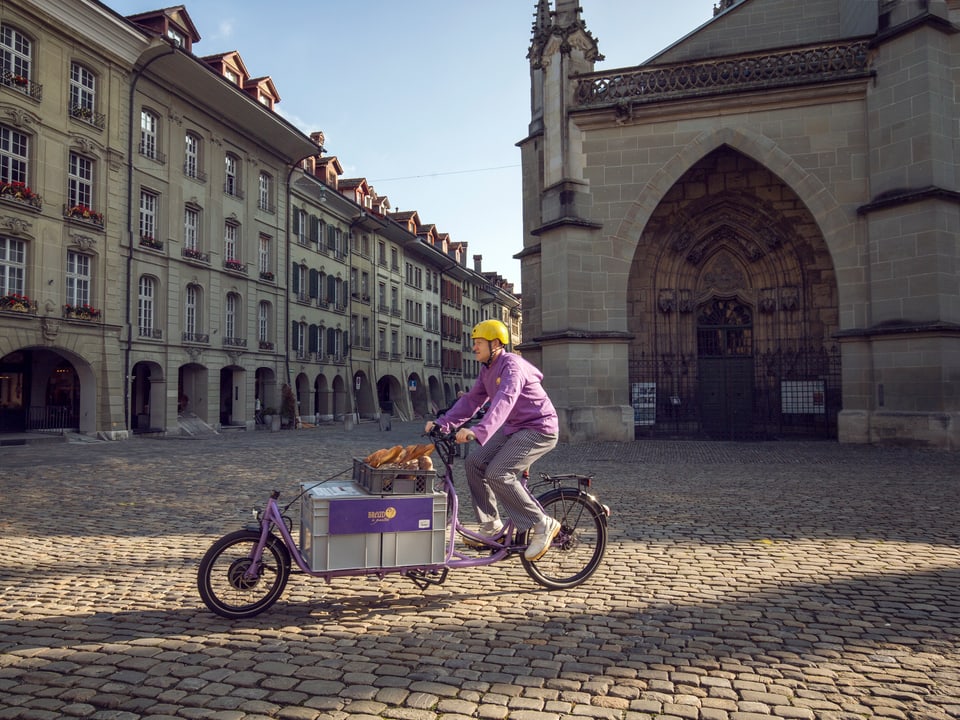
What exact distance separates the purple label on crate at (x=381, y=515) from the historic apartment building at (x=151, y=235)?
20.2m

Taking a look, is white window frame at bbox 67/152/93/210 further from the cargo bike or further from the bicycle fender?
the bicycle fender

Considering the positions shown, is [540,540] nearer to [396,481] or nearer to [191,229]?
[396,481]

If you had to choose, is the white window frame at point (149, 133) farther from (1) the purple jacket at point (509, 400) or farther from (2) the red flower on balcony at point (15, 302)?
(1) the purple jacket at point (509, 400)

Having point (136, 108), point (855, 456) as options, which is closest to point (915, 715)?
point (855, 456)

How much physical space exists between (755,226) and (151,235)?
20.0m

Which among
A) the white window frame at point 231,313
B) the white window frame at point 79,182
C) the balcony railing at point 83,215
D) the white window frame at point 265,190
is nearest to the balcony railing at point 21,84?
the white window frame at point 79,182

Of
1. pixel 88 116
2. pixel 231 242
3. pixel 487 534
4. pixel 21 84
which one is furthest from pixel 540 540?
pixel 231 242

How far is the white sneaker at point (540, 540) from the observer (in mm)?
4953

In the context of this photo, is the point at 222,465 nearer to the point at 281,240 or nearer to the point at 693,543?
the point at 693,543

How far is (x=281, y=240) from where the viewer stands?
3481 centimetres

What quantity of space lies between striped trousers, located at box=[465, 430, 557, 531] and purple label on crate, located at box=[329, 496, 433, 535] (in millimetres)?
544

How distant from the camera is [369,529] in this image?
14.5 feet

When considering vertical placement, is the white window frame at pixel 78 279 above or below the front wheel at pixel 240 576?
above

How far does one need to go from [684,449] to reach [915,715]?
13189 millimetres
